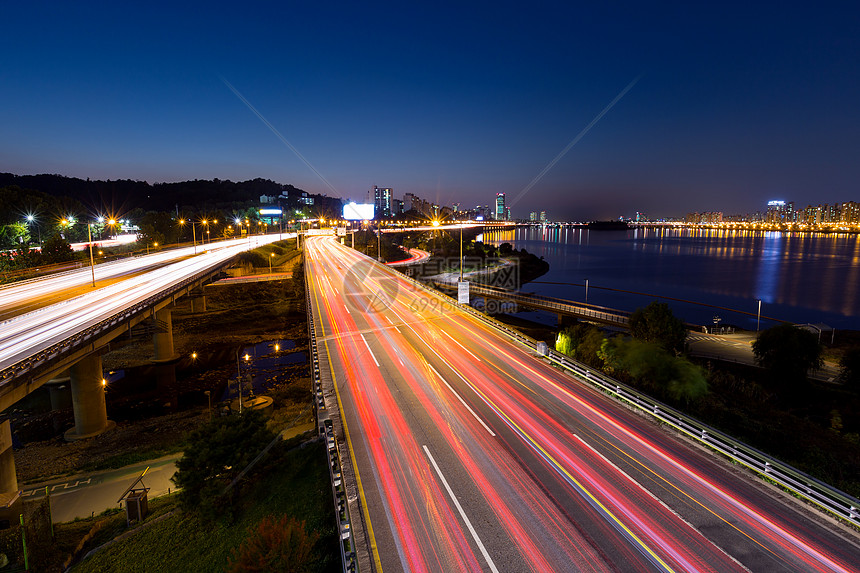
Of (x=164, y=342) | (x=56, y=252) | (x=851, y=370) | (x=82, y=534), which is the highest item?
(x=56, y=252)

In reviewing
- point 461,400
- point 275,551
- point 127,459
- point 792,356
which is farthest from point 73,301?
point 792,356

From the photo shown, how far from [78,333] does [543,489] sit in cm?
2601

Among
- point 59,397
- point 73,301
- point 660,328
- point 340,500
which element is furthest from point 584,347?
point 59,397

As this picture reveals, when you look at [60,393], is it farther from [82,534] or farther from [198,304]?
[198,304]

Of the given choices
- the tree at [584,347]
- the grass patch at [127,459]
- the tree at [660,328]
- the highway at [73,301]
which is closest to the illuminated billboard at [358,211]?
the highway at [73,301]

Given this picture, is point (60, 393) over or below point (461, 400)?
below

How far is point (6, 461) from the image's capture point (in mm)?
19031

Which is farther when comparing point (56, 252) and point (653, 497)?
point (56, 252)

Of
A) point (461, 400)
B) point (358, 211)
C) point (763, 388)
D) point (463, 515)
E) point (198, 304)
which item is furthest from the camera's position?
point (358, 211)

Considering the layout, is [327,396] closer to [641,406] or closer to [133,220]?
[641,406]

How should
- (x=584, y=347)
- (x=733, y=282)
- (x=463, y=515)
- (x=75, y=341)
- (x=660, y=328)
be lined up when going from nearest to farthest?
(x=463, y=515), (x=75, y=341), (x=584, y=347), (x=660, y=328), (x=733, y=282)

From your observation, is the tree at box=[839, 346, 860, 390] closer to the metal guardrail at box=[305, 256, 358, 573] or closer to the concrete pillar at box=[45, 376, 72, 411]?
the metal guardrail at box=[305, 256, 358, 573]

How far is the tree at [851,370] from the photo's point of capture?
1246 inches

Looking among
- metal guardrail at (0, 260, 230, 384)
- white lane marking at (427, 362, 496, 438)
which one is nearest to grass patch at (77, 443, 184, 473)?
metal guardrail at (0, 260, 230, 384)
